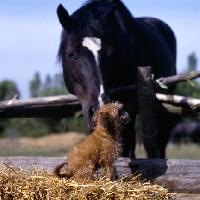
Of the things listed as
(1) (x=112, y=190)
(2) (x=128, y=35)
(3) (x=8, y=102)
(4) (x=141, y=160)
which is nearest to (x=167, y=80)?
(2) (x=128, y=35)

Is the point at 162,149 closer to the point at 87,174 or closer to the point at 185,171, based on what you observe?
the point at 185,171

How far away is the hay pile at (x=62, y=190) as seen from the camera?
3.96 metres

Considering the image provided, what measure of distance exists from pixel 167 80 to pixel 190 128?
93.5 ft

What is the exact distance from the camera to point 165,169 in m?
5.92

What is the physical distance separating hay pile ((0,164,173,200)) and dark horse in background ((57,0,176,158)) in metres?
1.90

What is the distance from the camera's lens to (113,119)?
15.6ft

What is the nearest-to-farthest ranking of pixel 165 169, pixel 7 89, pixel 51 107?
pixel 165 169, pixel 51 107, pixel 7 89

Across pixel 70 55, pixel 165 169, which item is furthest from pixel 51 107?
pixel 165 169

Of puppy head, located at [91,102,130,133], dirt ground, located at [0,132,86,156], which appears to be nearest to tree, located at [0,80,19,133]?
dirt ground, located at [0,132,86,156]

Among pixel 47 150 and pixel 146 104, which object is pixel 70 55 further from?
pixel 47 150

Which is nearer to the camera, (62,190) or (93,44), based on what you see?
(62,190)

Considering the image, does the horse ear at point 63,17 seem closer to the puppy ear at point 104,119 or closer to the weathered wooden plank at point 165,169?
the weathered wooden plank at point 165,169

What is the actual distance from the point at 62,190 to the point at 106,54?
2.94m

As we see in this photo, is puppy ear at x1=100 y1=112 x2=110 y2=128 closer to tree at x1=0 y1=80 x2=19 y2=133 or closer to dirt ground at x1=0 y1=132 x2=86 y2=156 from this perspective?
dirt ground at x1=0 y1=132 x2=86 y2=156
